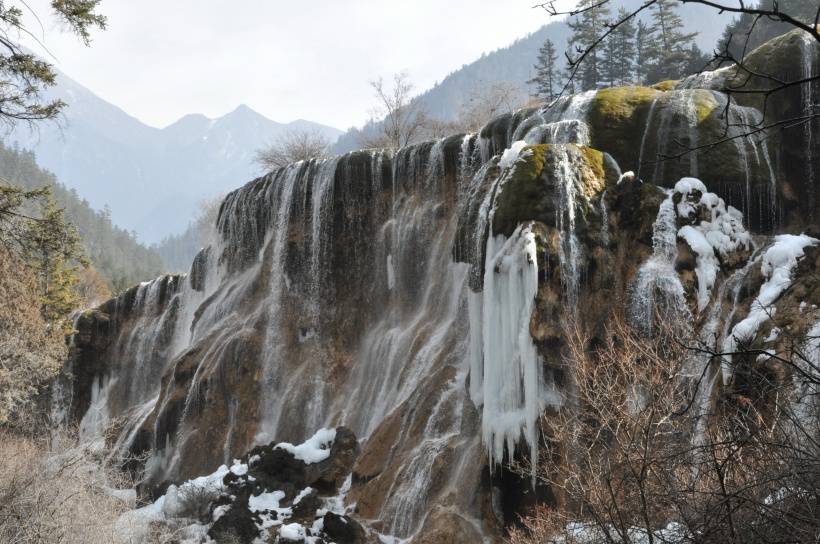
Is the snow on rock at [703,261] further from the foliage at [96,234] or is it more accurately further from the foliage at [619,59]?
the foliage at [96,234]

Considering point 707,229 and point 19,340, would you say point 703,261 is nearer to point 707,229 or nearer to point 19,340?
point 707,229

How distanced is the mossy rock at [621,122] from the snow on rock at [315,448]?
33.2 ft

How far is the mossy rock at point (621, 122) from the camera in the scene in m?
17.3

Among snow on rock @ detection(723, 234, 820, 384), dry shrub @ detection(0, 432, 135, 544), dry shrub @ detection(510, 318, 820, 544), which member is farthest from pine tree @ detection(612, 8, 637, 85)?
dry shrub @ detection(0, 432, 135, 544)

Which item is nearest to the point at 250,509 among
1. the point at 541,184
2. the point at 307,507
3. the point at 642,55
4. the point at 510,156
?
the point at 307,507

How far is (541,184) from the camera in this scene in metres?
13.8

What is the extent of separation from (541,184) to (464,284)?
207 inches

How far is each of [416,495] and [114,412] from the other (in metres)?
22.7

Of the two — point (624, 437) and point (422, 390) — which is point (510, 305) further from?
point (624, 437)

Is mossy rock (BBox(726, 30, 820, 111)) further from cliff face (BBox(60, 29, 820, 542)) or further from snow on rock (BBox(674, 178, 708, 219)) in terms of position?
snow on rock (BBox(674, 178, 708, 219))

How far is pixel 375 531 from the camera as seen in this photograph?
13.7 m

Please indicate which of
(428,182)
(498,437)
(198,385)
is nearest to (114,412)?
(198,385)

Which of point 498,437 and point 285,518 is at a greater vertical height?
point 498,437

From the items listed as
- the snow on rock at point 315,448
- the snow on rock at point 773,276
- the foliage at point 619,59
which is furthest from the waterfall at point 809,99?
the foliage at point 619,59
